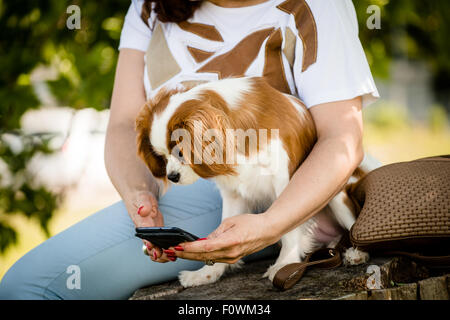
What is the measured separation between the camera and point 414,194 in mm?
1478

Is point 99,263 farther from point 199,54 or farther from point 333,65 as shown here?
point 333,65

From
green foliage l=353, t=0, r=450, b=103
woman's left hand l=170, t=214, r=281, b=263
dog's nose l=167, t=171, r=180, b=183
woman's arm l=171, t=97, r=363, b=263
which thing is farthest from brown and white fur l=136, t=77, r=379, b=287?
green foliage l=353, t=0, r=450, b=103

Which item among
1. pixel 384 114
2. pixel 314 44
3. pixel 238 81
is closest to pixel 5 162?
pixel 238 81

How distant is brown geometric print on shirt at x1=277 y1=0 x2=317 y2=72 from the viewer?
5.20ft

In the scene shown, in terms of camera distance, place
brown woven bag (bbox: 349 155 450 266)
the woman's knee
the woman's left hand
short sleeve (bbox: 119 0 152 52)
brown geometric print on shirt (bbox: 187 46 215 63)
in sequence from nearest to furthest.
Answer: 1. the woman's left hand
2. brown woven bag (bbox: 349 155 450 266)
3. the woman's knee
4. brown geometric print on shirt (bbox: 187 46 215 63)
5. short sleeve (bbox: 119 0 152 52)

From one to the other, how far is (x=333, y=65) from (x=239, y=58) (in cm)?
35

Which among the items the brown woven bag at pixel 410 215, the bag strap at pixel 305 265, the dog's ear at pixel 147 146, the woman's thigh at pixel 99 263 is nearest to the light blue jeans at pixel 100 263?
the woman's thigh at pixel 99 263

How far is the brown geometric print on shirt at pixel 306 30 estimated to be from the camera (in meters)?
1.58

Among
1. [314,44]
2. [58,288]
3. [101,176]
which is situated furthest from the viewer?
[101,176]

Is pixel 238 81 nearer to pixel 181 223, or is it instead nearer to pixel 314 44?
pixel 314 44

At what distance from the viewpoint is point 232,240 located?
132 cm

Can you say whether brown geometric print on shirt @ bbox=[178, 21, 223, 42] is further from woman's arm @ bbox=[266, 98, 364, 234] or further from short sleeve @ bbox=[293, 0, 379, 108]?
woman's arm @ bbox=[266, 98, 364, 234]

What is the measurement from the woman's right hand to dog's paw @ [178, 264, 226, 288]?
0.16 metres
